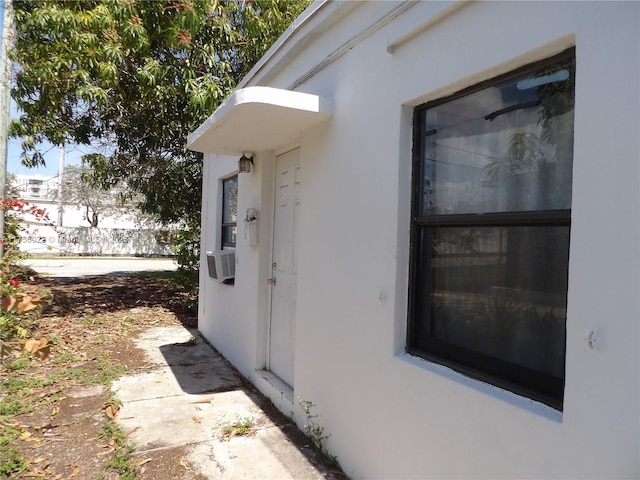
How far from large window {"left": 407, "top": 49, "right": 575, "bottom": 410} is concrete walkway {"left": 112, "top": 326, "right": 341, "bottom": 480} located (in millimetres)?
1507

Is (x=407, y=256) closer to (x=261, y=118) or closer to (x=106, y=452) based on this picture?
(x=261, y=118)

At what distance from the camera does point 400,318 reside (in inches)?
102

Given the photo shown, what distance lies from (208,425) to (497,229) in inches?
119

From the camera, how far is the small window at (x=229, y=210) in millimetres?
5977

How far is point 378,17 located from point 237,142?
210cm

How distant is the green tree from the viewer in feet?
21.7

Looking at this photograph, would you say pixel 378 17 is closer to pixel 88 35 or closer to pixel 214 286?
pixel 214 286

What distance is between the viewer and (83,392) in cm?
457

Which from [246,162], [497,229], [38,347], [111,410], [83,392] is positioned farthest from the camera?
[246,162]

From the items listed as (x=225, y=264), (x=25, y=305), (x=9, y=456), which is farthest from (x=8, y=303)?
(x=225, y=264)

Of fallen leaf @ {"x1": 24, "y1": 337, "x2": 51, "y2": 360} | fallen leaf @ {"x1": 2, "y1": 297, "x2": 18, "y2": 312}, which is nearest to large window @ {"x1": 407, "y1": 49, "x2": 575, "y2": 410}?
fallen leaf @ {"x1": 24, "y1": 337, "x2": 51, "y2": 360}

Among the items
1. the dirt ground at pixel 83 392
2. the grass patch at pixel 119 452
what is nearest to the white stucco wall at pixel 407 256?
the dirt ground at pixel 83 392

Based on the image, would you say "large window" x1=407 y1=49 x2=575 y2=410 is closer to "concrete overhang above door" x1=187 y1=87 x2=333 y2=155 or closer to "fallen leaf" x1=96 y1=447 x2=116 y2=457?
"concrete overhang above door" x1=187 y1=87 x2=333 y2=155

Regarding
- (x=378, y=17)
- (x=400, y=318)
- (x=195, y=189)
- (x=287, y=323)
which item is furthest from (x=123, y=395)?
(x=195, y=189)
